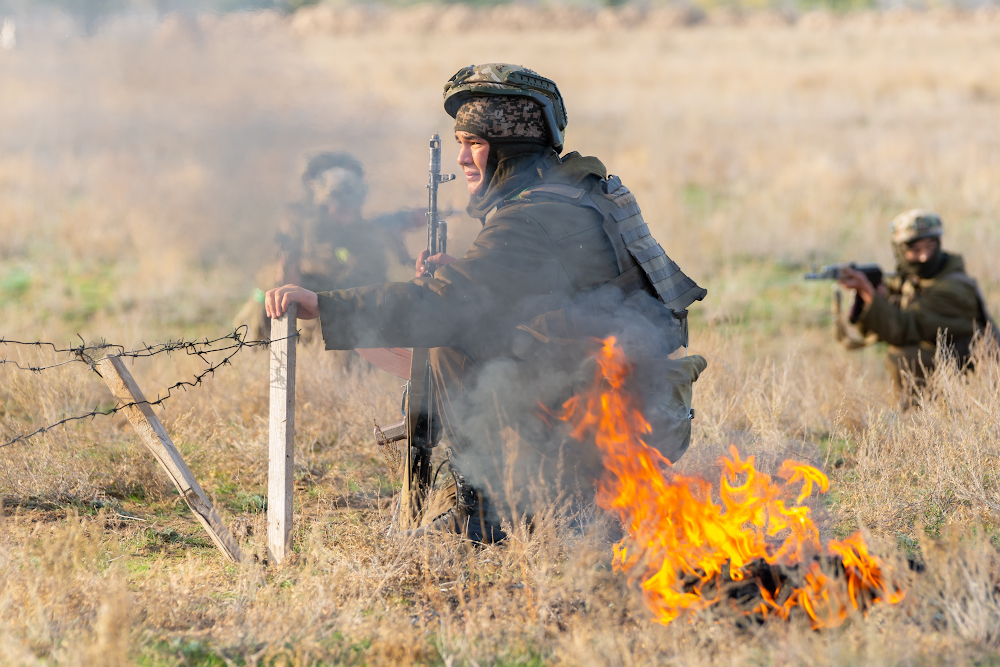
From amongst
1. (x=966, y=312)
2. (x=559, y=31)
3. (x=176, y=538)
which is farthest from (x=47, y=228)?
(x=559, y=31)

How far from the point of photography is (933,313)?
248 inches

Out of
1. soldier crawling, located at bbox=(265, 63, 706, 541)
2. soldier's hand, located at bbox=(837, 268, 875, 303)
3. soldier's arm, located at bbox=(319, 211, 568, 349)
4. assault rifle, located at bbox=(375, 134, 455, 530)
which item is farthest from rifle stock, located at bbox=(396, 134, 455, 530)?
soldier's hand, located at bbox=(837, 268, 875, 303)

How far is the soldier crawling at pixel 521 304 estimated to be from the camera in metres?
3.17

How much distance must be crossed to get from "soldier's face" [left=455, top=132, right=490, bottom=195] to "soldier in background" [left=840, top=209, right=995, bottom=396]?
3.82m

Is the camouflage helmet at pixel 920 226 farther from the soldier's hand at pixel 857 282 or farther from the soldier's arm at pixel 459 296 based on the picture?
the soldier's arm at pixel 459 296

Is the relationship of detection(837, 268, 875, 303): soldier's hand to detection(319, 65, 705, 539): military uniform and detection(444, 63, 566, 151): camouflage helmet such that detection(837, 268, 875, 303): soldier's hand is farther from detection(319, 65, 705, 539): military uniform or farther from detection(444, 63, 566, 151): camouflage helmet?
detection(444, 63, 566, 151): camouflage helmet

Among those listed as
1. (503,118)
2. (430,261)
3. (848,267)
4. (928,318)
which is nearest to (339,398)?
(430,261)

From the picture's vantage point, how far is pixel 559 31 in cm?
3866

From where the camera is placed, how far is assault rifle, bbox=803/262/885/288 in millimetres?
6598

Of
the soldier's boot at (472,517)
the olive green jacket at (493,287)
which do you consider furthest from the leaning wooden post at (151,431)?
the soldier's boot at (472,517)

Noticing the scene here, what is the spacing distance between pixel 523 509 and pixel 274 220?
3472 mm

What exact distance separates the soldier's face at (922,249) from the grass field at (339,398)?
0.97 metres

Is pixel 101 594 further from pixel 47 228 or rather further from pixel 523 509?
pixel 47 228

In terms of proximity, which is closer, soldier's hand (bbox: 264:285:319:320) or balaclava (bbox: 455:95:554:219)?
soldier's hand (bbox: 264:285:319:320)
